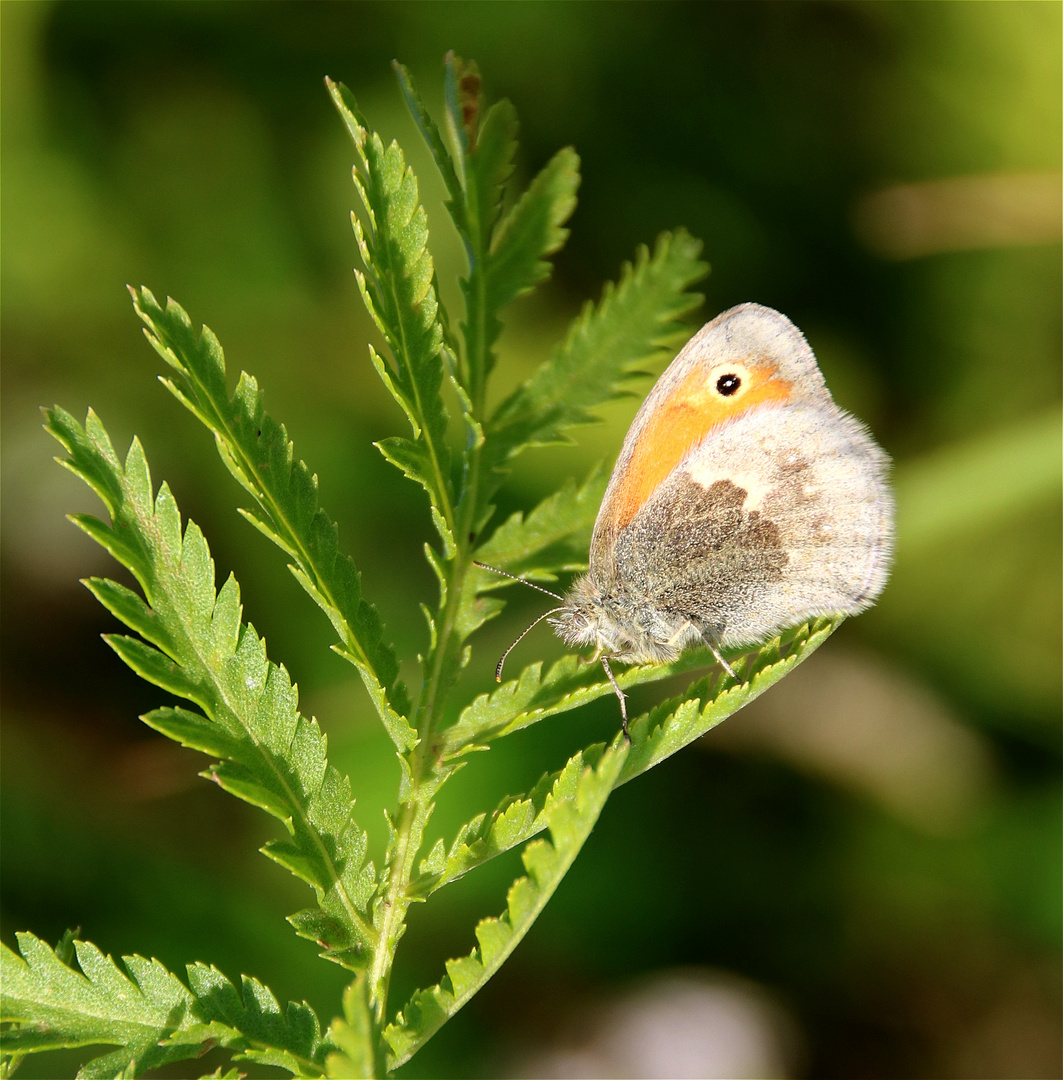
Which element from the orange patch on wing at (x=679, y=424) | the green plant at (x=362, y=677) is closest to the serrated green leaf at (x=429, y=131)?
the green plant at (x=362, y=677)

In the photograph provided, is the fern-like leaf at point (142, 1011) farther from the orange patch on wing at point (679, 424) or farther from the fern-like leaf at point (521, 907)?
the orange patch on wing at point (679, 424)

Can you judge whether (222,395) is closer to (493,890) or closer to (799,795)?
(493,890)

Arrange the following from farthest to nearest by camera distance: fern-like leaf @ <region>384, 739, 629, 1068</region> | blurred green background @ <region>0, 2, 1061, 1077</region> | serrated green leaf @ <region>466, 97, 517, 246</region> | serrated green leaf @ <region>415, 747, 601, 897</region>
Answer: blurred green background @ <region>0, 2, 1061, 1077</region> < serrated green leaf @ <region>466, 97, 517, 246</region> < serrated green leaf @ <region>415, 747, 601, 897</region> < fern-like leaf @ <region>384, 739, 629, 1068</region>

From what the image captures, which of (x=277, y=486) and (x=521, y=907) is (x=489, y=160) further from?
(x=521, y=907)

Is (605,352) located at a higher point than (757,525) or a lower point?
higher

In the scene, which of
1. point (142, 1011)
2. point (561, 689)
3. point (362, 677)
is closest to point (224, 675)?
point (362, 677)

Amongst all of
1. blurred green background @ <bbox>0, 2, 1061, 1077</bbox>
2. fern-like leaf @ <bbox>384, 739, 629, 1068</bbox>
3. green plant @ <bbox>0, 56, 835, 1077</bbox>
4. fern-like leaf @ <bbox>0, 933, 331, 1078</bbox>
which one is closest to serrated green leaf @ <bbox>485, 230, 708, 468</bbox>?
green plant @ <bbox>0, 56, 835, 1077</bbox>

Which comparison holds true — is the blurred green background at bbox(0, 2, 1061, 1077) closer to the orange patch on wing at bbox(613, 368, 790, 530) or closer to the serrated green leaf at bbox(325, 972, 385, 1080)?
the orange patch on wing at bbox(613, 368, 790, 530)
